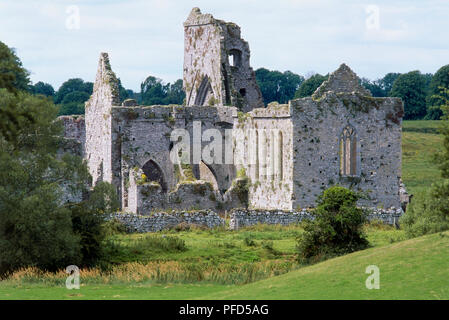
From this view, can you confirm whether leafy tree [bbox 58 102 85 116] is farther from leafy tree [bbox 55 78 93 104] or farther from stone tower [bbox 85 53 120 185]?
stone tower [bbox 85 53 120 185]

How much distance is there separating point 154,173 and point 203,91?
8.28 m

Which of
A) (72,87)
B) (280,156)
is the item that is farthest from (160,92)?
(280,156)

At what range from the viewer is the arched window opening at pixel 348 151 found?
175ft

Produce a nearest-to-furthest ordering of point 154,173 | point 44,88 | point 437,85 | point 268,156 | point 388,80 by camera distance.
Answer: point 268,156 < point 154,173 < point 437,85 < point 44,88 < point 388,80

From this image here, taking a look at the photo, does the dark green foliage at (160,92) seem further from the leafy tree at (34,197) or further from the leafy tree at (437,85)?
the leafy tree at (34,197)

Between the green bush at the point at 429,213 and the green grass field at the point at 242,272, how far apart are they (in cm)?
80

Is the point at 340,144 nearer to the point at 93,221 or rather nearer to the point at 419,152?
the point at 93,221

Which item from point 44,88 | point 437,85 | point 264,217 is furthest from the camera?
point 44,88

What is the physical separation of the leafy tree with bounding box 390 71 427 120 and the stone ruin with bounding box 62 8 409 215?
205 ft

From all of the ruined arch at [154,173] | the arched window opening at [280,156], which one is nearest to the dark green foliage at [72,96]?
the ruined arch at [154,173]

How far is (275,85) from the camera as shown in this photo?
139 m

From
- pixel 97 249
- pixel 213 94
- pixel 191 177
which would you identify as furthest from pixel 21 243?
pixel 213 94

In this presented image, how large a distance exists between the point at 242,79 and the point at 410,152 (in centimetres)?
2989
